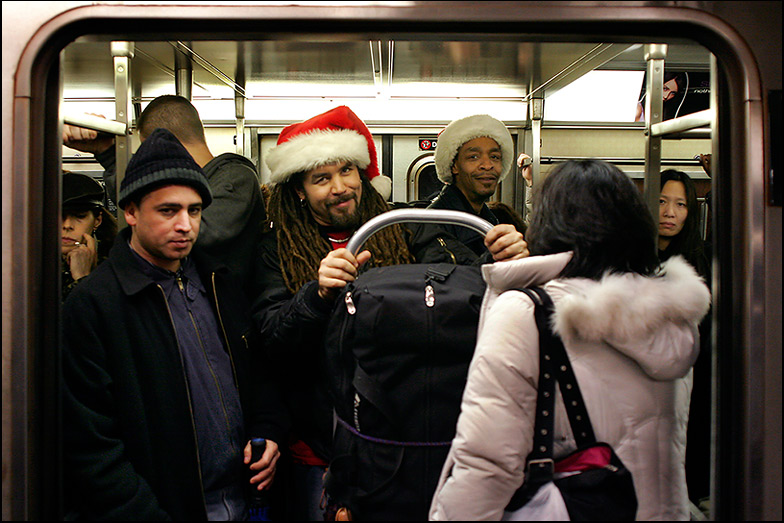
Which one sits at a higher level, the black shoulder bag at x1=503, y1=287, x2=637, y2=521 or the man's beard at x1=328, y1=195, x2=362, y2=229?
the man's beard at x1=328, y1=195, x2=362, y2=229

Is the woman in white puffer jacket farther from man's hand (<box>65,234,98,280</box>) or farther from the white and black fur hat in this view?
man's hand (<box>65,234,98,280</box>)

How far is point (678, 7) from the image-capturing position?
4.80ft

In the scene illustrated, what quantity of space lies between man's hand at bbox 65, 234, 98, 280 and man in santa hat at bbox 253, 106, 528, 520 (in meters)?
1.14

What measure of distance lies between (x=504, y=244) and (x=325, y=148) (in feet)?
3.38

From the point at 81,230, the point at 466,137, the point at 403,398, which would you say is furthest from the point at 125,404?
the point at 466,137

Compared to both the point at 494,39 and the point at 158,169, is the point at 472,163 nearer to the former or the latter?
the point at 494,39

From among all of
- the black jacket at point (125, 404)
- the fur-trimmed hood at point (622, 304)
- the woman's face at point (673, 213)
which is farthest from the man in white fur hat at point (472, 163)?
the black jacket at point (125, 404)

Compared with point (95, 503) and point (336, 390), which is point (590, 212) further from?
point (95, 503)

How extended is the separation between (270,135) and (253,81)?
0.63m

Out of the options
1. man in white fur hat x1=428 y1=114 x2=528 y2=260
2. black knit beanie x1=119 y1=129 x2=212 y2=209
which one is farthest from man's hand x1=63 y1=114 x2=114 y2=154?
man in white fur hat x1=428 y1=114 x2=528 y2=260

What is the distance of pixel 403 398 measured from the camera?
5.65ft

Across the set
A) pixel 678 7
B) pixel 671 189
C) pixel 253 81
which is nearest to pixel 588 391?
pixel 678 7

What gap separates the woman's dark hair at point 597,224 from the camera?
63.6 inches

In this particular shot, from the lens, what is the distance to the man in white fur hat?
3.20 m
